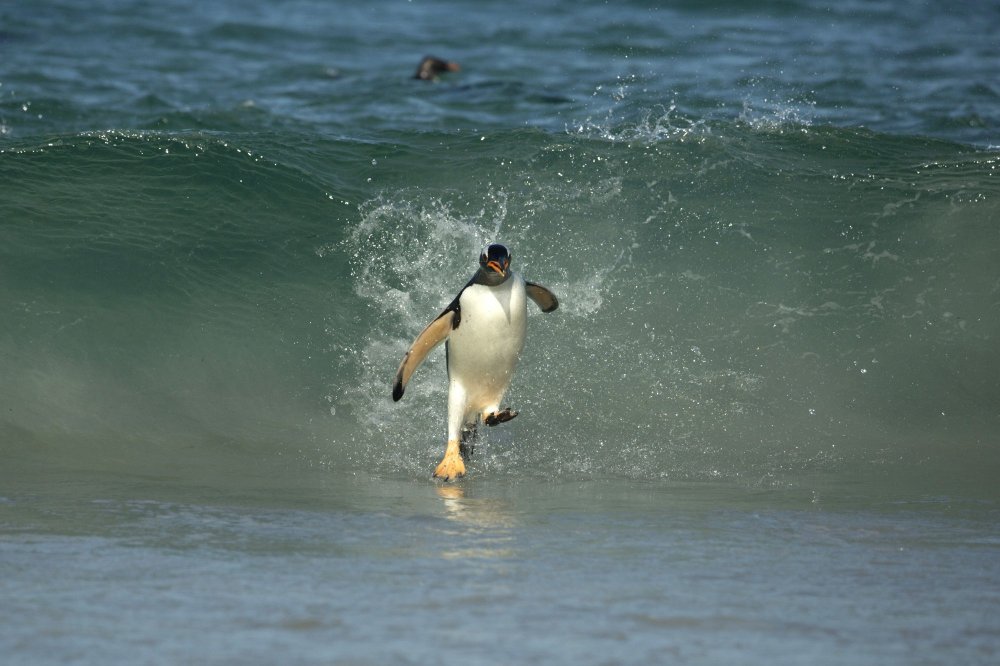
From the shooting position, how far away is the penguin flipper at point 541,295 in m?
7.95

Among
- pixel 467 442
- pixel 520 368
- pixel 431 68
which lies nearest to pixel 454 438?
pixel 467 442

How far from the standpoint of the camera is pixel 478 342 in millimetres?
7523

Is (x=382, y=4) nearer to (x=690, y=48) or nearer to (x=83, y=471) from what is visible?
(x=690, y=48)

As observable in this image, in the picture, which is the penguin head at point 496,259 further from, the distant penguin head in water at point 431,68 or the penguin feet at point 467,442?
the distant penguin head in water at point 431,68

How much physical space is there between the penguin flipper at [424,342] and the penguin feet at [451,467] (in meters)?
0.53

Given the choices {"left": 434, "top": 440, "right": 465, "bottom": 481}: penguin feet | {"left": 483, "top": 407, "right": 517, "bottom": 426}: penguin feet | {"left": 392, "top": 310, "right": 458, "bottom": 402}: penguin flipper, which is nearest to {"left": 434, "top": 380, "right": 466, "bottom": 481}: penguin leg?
{"left": 434, "top": 440, "right": 465, "bottom": 481}: penguin feet

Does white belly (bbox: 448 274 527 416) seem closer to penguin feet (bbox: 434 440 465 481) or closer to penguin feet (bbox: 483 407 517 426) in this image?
penguin feet (bbox: 483 407 517 426)

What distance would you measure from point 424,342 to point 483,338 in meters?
0.35

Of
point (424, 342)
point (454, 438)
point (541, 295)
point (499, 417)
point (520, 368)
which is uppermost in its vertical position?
point (541, 295)

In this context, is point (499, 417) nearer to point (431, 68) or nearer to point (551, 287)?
point (551, 287)

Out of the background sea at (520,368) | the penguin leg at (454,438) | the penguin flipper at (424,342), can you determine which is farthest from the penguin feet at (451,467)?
the penguin flipper at (424,342)

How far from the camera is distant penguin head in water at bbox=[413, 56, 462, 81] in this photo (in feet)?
56.8

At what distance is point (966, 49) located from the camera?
Answer: 19484 millimetres

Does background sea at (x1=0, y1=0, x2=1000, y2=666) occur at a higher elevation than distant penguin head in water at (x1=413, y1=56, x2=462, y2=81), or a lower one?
lower
